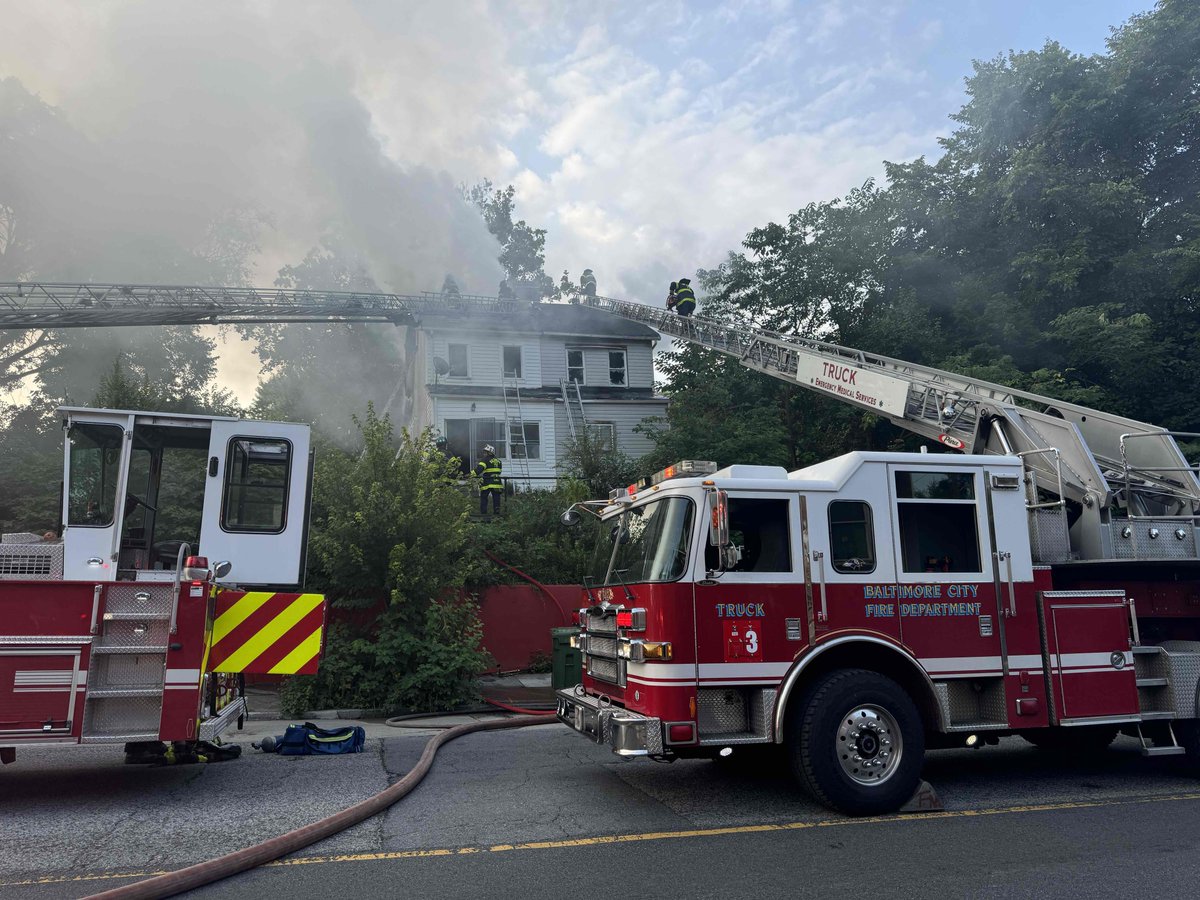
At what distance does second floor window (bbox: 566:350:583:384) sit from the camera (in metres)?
28.4

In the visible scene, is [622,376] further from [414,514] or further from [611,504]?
[611,504]

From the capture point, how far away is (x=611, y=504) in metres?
7.32

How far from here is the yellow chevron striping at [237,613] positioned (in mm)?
6453

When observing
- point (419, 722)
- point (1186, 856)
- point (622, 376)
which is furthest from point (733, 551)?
point (622, 376)

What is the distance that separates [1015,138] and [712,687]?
27619 mm

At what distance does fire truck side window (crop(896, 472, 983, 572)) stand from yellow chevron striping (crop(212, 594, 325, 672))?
4459mm

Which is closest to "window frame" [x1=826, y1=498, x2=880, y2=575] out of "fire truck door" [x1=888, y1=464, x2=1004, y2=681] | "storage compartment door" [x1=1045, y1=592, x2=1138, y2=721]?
"fire truck door" [x1=888, y1=464, x2=1004, y2=681]

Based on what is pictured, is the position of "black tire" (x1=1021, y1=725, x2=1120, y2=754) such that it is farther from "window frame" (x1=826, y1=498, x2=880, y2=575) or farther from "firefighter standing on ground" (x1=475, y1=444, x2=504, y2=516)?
"firefighter standing on ground" (x1=475, y1=444, x2=504, y2=516)

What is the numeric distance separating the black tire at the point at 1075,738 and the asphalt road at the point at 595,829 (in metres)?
0.21

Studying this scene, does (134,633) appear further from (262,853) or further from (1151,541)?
(1151,541)

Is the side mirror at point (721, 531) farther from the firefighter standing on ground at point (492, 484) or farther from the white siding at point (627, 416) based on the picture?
the white siding at point (627, 416)

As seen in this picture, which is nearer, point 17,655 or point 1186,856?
point 1186,856

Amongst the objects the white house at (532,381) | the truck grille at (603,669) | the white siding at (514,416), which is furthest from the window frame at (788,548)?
the white siding at (514,416)

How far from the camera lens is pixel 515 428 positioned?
2706 centimetres
